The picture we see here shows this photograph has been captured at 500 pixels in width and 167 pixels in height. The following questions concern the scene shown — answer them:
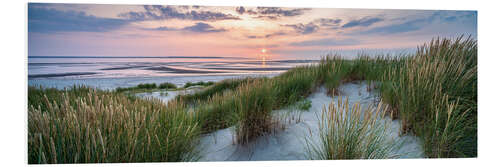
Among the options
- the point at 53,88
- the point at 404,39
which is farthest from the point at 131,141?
the point at 404,39

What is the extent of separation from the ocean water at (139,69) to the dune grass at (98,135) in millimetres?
189

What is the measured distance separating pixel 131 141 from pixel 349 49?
2256mm

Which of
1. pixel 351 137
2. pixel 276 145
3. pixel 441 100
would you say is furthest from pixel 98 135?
pixel 441 100

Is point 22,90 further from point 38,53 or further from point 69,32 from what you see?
point 69,32

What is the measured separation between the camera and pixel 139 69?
248cm

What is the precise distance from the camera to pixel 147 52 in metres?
2.42

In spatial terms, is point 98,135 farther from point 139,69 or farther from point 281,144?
point 281,144

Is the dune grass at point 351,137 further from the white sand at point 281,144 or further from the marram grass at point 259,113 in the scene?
the white sand at point 281,144

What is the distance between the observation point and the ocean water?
2.20m

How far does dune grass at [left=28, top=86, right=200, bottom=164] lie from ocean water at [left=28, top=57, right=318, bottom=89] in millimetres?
189

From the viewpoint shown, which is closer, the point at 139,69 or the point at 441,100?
the point at 441,100

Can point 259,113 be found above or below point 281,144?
above

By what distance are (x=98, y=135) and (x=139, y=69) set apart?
116cm

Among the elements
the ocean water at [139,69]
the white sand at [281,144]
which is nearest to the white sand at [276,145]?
the white sand at [281,144]
